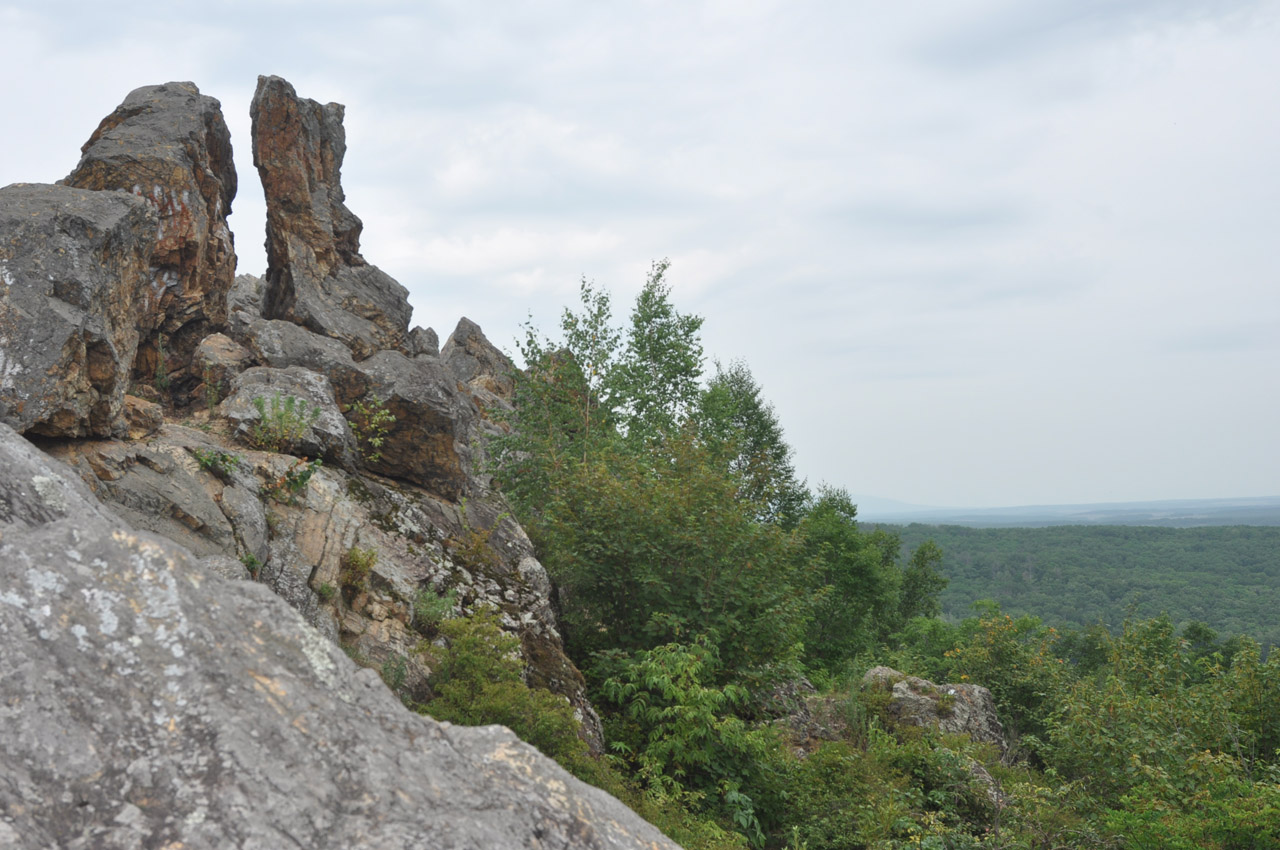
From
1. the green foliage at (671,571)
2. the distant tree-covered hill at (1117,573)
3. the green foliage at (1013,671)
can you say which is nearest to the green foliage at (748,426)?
the green foliage at (1013,671)

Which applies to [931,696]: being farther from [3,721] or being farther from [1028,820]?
[3,721]

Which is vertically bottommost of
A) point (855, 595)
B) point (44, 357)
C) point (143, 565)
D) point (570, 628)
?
point (855, 595)

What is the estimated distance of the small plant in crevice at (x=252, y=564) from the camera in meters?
7.03

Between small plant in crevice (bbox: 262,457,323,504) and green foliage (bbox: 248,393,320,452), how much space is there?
666 millimetres

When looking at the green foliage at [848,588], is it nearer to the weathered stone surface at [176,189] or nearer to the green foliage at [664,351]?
the green foliage at [664,351]

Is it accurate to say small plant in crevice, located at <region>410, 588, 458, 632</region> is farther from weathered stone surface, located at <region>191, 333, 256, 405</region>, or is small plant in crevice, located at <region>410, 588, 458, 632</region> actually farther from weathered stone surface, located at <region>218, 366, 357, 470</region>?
weathered stone surface, located at <region>191, 333, 256, 405</region>

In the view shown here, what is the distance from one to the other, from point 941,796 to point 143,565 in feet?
40.6

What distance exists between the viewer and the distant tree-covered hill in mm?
77500

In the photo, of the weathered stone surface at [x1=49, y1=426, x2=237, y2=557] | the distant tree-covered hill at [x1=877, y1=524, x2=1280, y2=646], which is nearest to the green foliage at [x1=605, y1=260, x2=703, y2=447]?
the weathered stone surface at [x1=49, y1=426, x2=237, y2=557]

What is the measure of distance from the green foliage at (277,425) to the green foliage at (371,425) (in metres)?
1.46

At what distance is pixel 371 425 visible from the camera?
460 inches

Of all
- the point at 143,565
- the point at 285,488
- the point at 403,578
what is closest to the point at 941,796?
the point at 403,578

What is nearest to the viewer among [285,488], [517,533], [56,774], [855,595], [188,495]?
[56,774]

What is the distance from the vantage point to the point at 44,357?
6.18 meters
